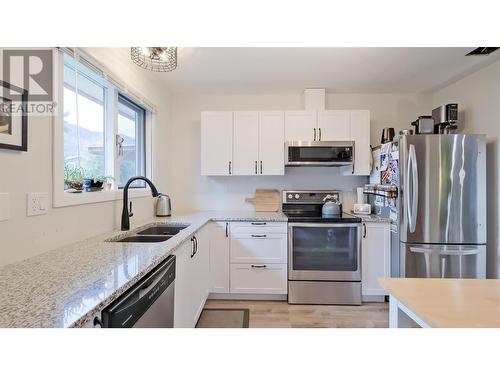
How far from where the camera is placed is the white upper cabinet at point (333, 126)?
3.00 m

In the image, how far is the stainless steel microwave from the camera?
289 cm

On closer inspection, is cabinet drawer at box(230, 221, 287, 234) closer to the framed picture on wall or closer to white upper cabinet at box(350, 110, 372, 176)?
white upper cabinet at box(350, 110, 372, 176)

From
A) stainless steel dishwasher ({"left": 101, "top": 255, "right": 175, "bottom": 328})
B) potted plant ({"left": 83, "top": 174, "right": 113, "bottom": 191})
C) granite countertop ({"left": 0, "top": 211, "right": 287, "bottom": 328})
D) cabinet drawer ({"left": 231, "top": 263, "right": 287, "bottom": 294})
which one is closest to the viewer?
granite countertop ({"left": 0, "top": 211, "right": 287, "bottom": 328})

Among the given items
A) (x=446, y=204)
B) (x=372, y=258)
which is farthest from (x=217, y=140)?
(x=446, y=204)

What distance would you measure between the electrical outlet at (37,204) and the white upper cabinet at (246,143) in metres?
1.98

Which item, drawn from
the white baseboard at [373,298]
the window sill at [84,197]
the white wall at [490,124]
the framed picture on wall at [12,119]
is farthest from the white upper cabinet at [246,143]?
the white wall at [490,124]

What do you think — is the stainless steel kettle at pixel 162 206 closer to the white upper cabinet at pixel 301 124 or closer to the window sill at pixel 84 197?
the window sill at pixel 84 197

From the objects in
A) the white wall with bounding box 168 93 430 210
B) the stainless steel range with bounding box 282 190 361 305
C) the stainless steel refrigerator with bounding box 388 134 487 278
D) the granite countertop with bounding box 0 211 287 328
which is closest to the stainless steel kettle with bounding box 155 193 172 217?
the white wall with bounding box 168 93 430 210

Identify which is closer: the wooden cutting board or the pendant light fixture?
the pendant light fixture

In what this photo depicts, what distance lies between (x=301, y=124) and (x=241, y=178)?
1.02m

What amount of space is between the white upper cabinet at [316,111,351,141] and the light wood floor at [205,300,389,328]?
1.84 m

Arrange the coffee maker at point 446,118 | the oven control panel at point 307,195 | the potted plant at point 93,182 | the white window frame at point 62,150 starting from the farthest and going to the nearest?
the oven control panel at point 307,195 → the coffee maker at point 446,118 → the potted plant at point 93,182 → the white window frame at point 62,150
